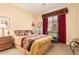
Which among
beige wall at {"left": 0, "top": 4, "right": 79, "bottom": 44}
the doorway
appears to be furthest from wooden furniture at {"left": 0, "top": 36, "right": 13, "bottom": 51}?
the doorway

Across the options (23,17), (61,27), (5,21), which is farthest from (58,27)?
(5,21)

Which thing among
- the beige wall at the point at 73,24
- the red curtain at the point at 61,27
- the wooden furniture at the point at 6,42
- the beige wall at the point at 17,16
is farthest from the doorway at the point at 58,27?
the wooden furniture at the point at 6,42

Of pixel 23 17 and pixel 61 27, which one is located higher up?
pixel 23 17

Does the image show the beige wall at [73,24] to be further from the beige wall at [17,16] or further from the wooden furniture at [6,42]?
the wooden furniture at [6,42]

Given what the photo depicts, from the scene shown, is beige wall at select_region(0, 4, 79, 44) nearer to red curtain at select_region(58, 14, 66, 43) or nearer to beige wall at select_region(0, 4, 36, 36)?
beige wall at select_region(0, 4, 36, 36)

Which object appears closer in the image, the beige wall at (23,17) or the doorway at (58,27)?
the beige wall at (23,17)

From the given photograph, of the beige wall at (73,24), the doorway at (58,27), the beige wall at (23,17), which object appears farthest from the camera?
the doorway at (58,27)

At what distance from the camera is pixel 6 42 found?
2.80m

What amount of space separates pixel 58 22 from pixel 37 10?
1045 millimetres

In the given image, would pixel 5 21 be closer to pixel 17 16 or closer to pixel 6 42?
pixel 17 16

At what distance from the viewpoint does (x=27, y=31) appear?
280cm

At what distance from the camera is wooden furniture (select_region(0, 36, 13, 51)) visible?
8.64 feet

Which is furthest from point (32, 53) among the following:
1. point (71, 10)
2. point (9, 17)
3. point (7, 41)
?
point (71, 10)

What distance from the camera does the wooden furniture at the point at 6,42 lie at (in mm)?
2633
